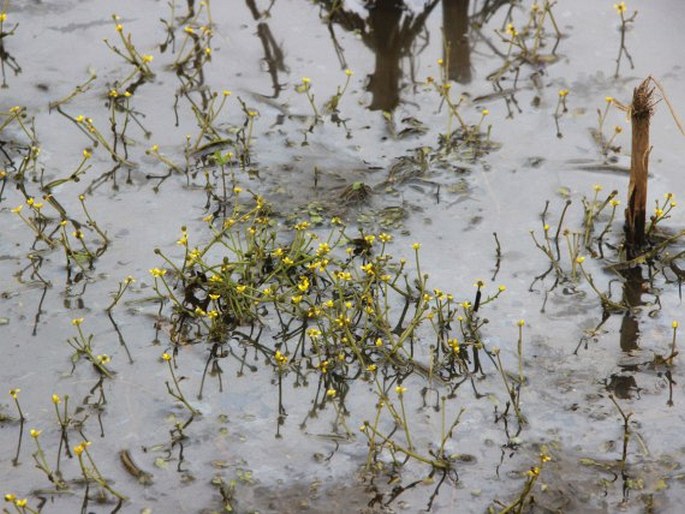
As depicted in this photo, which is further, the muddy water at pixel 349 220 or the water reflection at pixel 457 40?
the water reflection at pixel 457 40

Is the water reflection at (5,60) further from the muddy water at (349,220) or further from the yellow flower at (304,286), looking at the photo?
the yellow flower at (304,286)

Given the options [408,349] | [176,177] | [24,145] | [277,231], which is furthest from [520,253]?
[24,145]

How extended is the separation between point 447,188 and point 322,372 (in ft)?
5.54

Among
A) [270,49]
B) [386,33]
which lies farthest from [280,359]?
[386,33]

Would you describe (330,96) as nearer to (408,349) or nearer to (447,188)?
(447,188)

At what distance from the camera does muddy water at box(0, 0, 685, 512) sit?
14.3 feet

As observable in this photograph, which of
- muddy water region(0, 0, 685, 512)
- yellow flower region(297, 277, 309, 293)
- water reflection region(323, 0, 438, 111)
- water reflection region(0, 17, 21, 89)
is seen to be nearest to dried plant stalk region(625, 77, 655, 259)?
muddy water region(0, 0, 685, 512)

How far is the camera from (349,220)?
5770 millimetres

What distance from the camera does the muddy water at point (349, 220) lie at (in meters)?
4.36

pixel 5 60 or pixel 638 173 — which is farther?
pixel 5 60

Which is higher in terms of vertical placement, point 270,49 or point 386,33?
point 386,33

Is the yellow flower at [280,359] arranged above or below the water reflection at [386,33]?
below

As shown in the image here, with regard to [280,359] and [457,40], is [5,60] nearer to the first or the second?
[457,40]

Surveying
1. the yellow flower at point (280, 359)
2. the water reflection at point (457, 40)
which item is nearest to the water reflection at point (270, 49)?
the water reflection at point (457, 40)
